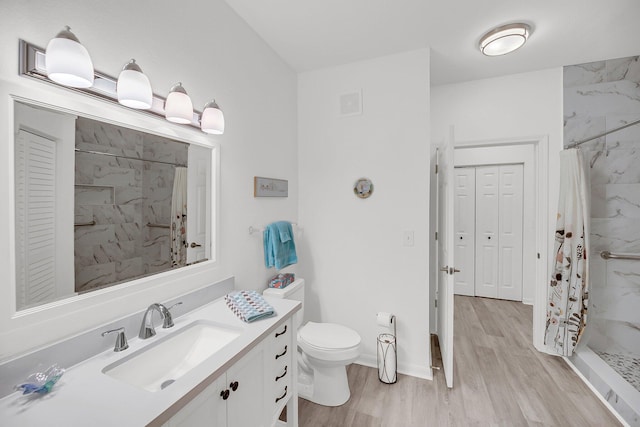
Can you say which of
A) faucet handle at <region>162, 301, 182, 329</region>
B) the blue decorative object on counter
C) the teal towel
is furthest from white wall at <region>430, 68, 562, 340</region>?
the blue decorative object on counter

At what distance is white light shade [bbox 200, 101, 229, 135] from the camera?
147cm

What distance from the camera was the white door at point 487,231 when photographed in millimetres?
3908

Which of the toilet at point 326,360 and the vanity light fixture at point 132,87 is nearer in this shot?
the vanity light fixture at point 132,87

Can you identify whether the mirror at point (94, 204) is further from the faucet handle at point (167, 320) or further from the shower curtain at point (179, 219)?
the faucet handle at point (167, 320)

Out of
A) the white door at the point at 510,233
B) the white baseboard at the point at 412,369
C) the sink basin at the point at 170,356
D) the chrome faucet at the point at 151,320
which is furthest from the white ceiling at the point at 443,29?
the white baseboard at the point at 412,369

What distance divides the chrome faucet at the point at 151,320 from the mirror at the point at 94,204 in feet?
0.57

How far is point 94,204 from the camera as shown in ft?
3.62

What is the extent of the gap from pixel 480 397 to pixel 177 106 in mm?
2613

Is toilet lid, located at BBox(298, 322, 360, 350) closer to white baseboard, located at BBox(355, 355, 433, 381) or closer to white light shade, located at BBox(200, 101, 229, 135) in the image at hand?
white baseboard, located at BBox(355, 355, 433, 381)

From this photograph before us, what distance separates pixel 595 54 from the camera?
2.28 meters

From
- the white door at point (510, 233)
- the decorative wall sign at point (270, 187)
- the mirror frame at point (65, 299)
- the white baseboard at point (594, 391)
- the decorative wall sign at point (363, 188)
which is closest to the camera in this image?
the mirror frame at point (65, 299)

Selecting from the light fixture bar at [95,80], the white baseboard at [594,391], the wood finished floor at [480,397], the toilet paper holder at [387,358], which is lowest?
the wood finished floor at [480,397]

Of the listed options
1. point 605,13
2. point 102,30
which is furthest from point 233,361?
point 605,13

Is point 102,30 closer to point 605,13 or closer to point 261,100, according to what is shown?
point 261,100
